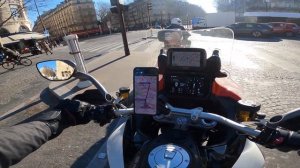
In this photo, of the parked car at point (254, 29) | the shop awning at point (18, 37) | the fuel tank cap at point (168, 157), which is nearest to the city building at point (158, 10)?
the shop awning at point (18, 37)

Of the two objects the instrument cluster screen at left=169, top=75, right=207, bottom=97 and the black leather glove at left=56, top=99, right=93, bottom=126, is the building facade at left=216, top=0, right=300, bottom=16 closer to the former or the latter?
the instrument cluster screen at left=169, top=75, right=207, bottom=97

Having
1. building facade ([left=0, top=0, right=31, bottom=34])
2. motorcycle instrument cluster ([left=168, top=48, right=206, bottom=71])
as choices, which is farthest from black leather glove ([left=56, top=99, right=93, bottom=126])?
building facade ([left=0, top=0, right=31, bottom=34])

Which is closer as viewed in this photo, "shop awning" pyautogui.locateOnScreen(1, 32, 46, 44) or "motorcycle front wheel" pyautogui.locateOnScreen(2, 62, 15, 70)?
"motorcycle front wheel" pyautogui.locateOnScreen(2, 62, 15, 70)

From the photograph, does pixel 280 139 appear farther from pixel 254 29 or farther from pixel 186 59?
pixel 254 29

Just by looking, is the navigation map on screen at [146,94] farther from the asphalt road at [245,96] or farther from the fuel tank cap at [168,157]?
the asphalt road at [245,96]

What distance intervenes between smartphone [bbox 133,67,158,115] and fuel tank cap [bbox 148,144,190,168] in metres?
0.22

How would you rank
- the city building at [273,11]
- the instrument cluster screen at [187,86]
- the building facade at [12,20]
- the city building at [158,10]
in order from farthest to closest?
the city building at [158,10], the building facade at [12,20], the city building at [273,11], the instrument cluster screen at [187,86]

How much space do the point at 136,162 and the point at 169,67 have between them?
0.86 meters

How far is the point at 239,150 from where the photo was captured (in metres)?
1.79

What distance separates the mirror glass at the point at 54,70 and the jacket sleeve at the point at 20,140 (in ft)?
2.38

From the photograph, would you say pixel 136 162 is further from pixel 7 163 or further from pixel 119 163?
pixel 7 163

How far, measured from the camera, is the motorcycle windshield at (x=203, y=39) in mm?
3146

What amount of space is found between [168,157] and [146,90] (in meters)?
0.41

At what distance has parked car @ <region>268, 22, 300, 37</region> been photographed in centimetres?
2256
